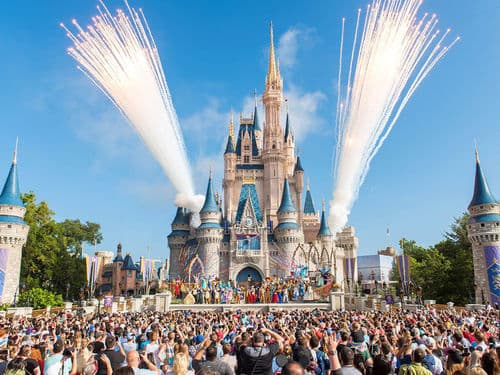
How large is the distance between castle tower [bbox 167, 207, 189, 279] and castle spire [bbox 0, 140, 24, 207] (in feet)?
88.5

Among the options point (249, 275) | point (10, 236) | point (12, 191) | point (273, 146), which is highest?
point (273, 146)

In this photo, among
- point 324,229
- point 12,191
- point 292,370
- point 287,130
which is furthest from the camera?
point 287,130

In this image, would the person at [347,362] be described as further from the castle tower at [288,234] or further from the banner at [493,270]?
the castle tower at [288,234]

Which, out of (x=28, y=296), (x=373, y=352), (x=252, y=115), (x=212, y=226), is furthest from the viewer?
(x=252, y=115)

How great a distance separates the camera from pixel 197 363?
19.7ft

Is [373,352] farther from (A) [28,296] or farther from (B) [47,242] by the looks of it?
(B) [47,242]

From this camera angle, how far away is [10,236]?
36.8 meters

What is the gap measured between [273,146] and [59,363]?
6256cm

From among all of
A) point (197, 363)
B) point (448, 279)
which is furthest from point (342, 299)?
point (197, 363)

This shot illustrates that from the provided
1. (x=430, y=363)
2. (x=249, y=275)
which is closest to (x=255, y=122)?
(x=249, y=275)

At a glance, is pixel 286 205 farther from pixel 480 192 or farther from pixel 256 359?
pixel 256 359

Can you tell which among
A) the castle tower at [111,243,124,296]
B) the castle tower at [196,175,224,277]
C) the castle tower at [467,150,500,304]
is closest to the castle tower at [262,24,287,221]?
the castle tower at [196,175,224,277]

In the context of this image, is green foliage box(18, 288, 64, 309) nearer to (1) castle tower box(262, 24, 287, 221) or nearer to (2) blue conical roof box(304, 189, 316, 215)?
(1) castle tower box(262, 24, 287, 221)

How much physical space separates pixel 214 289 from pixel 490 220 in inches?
1057
